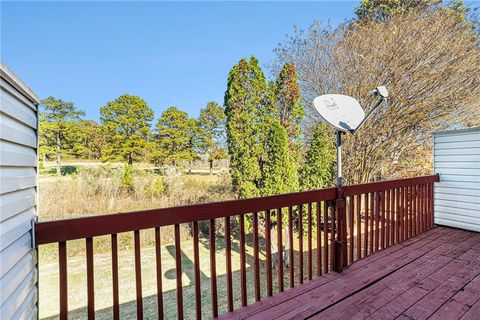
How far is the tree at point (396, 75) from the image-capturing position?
6.17m

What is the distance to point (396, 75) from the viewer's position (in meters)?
6.36

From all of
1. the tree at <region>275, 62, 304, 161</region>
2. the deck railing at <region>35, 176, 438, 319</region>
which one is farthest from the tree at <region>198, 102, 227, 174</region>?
the deck railing at <region>35, 176, 438, 319</region>

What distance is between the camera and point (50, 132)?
1157cm

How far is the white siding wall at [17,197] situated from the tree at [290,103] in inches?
231

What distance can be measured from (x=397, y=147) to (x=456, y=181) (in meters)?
3.94

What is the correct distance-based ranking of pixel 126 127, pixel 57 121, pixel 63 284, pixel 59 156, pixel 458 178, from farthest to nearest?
pixel 126 127, pixel 57 121, pixel 59 156, pixel 458 178, pixel 63 284

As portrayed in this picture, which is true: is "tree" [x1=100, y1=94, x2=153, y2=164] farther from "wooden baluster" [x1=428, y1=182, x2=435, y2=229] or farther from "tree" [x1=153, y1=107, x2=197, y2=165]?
"wooden baluster" [x1=428, y1=182, x2=435, y2=229]

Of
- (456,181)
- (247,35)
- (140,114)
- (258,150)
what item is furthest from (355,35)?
(140,114)

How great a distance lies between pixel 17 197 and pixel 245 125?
17.0 feet

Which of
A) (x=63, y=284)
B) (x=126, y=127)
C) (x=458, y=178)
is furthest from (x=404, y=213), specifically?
(x=126, y=127)

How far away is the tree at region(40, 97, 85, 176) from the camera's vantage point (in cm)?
1132

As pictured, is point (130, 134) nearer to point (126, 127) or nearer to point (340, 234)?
point (126, 127)

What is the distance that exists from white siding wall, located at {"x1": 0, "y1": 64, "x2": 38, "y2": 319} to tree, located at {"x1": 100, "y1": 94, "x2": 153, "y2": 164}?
13025mm

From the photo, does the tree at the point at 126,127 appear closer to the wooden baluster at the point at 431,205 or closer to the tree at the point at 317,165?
the tree at the point at 317,165
